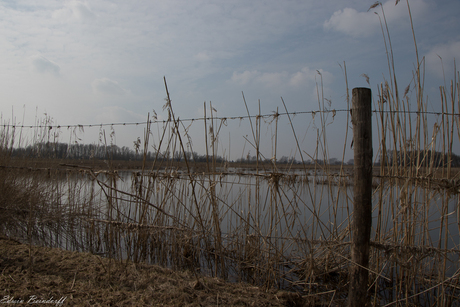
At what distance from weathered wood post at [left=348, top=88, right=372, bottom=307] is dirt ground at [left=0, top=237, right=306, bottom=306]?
19.6 inches

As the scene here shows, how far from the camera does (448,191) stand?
167cm

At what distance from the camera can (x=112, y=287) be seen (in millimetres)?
1842

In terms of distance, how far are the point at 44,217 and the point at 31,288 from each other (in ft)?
7.91

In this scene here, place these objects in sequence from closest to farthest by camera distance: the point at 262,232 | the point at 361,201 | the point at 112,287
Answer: the point at 361,201 → the point at 112,287 → the point at 262,232

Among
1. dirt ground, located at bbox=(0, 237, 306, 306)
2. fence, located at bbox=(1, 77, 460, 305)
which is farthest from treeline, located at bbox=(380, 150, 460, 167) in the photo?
dirt ground, located at bbox=(0, 237, 306, 306)

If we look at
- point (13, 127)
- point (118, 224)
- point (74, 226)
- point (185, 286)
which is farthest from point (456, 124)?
point (13, 127)

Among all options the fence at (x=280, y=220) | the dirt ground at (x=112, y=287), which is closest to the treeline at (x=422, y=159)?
the fence at (x=280, y=220)

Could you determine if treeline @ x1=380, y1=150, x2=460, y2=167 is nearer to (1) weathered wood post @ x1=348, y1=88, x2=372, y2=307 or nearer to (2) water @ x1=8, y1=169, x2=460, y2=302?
(2) water @ x1=8, y1=169, x2=460, y2=302

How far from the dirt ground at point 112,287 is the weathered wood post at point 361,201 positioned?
499 millimetres

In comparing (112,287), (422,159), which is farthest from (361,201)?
(112,287)

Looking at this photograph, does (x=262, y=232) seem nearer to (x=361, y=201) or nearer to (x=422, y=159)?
(x=361, y=201)

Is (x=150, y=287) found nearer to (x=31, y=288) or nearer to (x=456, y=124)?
(x=31, y=288)

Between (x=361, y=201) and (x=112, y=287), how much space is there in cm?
175

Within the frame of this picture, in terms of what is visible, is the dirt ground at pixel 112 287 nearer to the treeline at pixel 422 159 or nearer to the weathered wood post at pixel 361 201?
the weathered wood post at pixel 361 201
